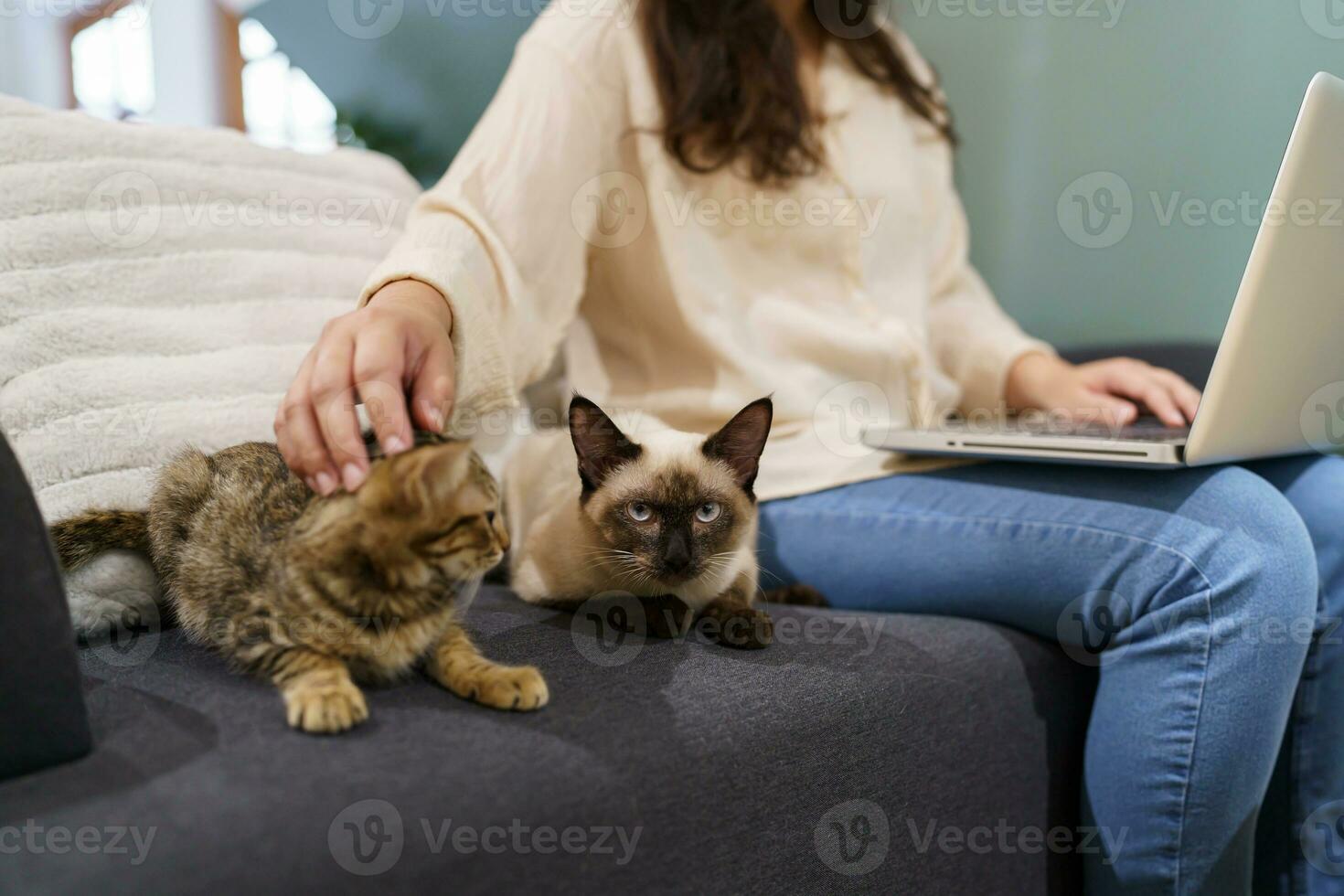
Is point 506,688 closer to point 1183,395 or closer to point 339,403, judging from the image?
point 339,403

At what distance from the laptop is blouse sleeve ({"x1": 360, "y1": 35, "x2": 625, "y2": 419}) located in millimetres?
482

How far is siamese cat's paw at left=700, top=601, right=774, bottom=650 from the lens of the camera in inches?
38.4

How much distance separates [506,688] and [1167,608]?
0.76m

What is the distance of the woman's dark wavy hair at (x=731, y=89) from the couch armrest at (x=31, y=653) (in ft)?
3.24

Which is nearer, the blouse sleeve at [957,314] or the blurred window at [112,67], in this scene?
the blouse sleeve at [957,314]

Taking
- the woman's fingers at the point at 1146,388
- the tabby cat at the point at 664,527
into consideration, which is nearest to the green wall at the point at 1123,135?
the woman's fingers at the point at 1146,388

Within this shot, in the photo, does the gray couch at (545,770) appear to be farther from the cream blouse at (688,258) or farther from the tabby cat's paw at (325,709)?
the cream blouse at (688,258)

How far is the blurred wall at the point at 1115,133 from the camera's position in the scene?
2041 millimetres

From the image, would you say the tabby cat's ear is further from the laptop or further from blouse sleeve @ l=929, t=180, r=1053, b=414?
blouse sleeve @ l=929, t=180, r=1053, b=414

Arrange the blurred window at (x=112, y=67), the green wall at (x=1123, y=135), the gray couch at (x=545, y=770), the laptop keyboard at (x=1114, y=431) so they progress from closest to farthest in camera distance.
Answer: the gray couch at (x=545, y=770) → the laptop keyboard at (x=1114, y=431) → the green wall at (x=1123, y=135) → the blurred window at (x=112, y=67)

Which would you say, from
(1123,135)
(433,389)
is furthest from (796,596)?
(1123,135)

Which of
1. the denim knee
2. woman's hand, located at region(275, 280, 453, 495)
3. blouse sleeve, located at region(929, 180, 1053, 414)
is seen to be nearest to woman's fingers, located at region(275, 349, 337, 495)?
woman's hand, located at region(275, 280, 453, 495)

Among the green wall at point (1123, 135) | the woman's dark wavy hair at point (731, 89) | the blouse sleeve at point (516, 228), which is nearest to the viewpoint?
the blouse sleeve at point (516, 228)

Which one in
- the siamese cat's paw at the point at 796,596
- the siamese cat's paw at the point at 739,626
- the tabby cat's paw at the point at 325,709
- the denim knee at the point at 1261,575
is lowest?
the siamese cat's paw at the point at 796,596
